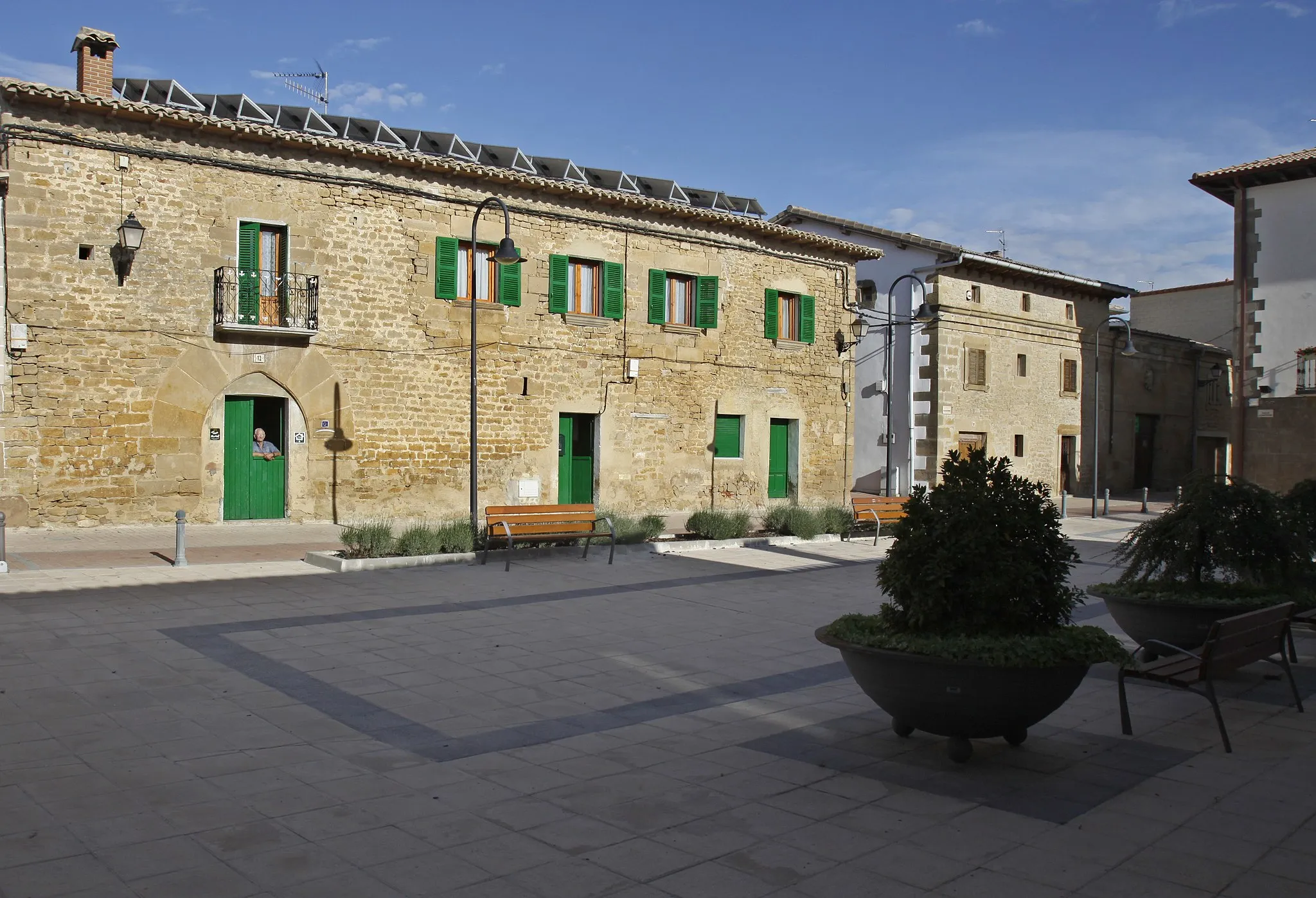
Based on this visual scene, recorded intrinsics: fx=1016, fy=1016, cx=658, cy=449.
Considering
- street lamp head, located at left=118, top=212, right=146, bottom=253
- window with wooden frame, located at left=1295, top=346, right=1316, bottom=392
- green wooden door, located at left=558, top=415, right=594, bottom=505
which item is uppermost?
street lamp head, located at left=118, top=212, right=146, bottom=253

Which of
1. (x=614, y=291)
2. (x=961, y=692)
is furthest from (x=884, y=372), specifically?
(x=961, y=692)

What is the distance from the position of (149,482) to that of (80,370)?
1977mm

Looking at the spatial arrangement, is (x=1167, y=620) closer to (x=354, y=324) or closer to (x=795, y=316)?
(x=354, y=324)

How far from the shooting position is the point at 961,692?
5.04 m

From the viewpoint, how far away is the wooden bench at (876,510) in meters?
17.0

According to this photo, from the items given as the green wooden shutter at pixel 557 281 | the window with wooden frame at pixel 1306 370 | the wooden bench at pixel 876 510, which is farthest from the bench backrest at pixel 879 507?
the window with wooden frame at pixel 1306 370

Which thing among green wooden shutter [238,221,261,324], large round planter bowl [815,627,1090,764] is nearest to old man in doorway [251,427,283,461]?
green wooden shutter [238,221,261,324]

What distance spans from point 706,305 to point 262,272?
974cm

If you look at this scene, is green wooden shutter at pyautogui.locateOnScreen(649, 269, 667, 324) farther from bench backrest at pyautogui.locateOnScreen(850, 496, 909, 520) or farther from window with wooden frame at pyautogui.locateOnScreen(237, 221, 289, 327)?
window with wooden frame at pyautogui.locateOnScreen(237, 221, 289, 327)

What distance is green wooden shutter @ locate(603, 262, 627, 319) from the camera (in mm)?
21500

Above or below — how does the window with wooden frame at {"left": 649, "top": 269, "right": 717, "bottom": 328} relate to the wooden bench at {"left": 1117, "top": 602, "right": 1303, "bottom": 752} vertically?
above

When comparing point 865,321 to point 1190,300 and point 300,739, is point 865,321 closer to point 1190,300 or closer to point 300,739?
point 1190,300

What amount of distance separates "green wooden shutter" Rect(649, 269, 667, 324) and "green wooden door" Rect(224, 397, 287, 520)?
8377 millimetres

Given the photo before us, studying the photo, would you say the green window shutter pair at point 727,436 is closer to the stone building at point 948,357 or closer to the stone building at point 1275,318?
the stone building at point 948,357
